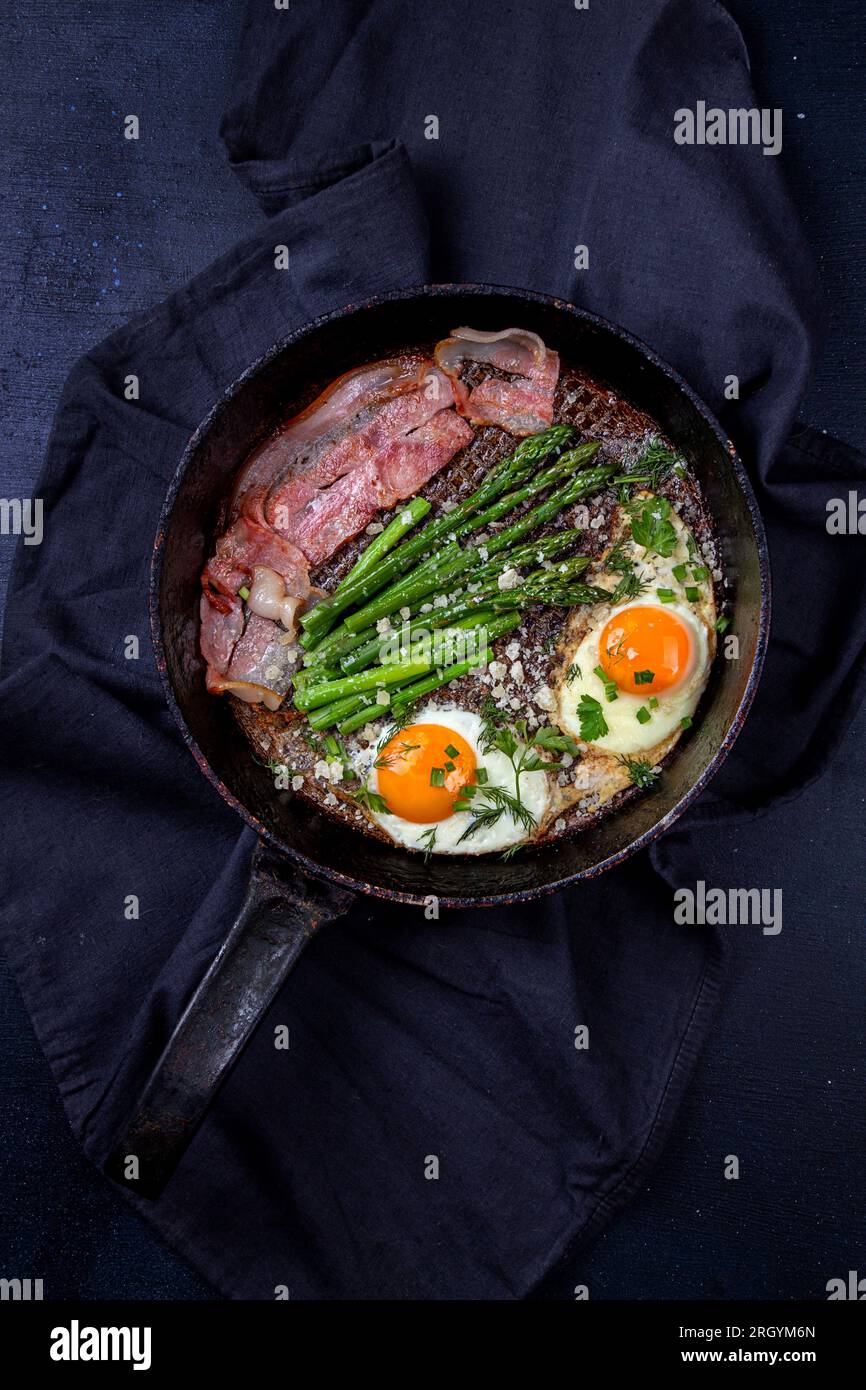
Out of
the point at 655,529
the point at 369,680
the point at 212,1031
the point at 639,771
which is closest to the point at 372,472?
the point at 369,680

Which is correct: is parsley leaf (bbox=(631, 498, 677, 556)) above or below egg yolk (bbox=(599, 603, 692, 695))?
above

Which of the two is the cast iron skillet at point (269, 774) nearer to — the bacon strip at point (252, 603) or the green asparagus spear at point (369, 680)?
the bacon strip at point (252, 603)

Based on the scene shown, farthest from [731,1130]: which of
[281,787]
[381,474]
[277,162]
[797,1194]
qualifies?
[277,162]

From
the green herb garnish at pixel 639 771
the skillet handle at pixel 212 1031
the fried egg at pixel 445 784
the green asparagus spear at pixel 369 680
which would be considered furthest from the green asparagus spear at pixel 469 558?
the skillet handle at pixel 212 1031

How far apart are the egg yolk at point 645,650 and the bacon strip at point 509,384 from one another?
67 centimetres

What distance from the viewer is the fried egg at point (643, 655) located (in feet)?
9.95

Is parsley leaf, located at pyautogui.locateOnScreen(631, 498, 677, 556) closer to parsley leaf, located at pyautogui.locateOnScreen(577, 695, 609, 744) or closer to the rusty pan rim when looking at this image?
the rusty pan rim

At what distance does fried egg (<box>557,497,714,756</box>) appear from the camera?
9.95 feet

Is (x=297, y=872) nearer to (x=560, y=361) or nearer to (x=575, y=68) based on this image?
(x=560, y=361)

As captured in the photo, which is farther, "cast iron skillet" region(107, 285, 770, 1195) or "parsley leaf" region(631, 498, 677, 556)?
"parsley leaf" region(631, 498, 677, 556)

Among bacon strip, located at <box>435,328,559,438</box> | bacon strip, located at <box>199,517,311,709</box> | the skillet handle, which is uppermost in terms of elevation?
bacon strip, located at <box>435,328,559,438</box>

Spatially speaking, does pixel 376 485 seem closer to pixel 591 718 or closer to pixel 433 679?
pixel 433 679

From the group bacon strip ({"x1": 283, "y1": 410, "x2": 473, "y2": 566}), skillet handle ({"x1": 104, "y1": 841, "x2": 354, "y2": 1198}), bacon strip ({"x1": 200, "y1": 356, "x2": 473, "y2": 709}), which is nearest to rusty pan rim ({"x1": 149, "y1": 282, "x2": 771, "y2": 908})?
skillet handle ({"x1": 104, "y1": 841, "x2": 354, "y2": 1198})

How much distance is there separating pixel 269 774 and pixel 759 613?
1523 millimetres
